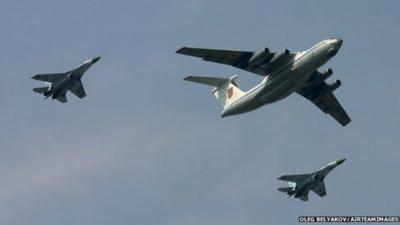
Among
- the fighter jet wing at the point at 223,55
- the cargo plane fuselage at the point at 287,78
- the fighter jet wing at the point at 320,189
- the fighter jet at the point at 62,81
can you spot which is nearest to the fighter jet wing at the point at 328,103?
the cargo plane fuselage at the point at 287,78

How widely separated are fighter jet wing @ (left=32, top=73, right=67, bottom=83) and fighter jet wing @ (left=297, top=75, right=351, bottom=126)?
20974 mm

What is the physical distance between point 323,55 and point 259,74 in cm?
658

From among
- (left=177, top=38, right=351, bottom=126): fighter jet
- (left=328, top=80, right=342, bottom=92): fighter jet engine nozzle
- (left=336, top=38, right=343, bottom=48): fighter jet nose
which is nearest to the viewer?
(left=336, top=38, right=343, bottom=48): fighter jet nose

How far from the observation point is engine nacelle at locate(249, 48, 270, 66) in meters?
60.2

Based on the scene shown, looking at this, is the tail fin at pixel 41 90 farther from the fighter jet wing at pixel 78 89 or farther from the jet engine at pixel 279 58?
the jet engine at pixel 279 58

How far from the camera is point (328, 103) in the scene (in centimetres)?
→ 7081

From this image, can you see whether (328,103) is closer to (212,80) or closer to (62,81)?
(212,80)

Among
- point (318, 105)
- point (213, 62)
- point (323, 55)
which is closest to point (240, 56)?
point (213, 62)

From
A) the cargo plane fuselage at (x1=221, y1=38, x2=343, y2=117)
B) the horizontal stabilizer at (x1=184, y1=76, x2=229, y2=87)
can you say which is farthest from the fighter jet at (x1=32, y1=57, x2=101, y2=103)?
the cargo plane fuselage at (x1=221, y1=38, x2=343, y2=117)

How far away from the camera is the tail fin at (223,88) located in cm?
6525

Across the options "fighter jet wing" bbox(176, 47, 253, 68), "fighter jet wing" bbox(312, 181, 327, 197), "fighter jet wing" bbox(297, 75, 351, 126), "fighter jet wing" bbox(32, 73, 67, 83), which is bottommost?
"fighter jet wing" bbox(312, 181, 327, 197)

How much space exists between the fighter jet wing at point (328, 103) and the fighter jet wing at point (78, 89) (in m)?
19.8

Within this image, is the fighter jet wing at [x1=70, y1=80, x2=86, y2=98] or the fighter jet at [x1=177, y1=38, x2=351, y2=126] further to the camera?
the fighter jet wing at [x1=70, y1=80, x2=86, y2=98]

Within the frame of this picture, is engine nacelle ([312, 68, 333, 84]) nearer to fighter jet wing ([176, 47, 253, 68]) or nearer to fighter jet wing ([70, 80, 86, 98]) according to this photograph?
fighter jet wing ([176, 47, 253, 68])
